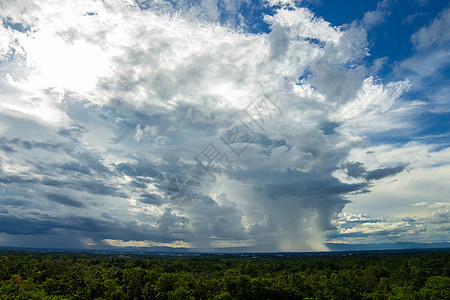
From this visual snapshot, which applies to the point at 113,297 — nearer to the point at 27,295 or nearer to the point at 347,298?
the point at 27,295

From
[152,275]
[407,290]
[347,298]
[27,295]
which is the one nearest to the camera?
[27,295]

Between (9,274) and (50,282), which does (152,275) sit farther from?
(9,274)

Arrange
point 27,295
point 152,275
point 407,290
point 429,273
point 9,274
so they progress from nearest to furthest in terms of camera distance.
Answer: point 27,295
point 407,290
point 152,275
point 9,274
point 429,273

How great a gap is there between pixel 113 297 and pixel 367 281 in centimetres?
8021

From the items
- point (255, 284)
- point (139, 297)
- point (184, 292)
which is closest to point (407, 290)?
point (255, 284)

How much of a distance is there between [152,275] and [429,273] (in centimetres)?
10454

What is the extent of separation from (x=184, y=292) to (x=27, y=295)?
32.8 m

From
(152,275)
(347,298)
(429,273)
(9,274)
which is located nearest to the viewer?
(347,298)

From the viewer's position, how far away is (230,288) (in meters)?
79.2

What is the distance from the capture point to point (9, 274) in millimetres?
96125

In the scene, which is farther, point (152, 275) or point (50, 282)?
point (152, 275)

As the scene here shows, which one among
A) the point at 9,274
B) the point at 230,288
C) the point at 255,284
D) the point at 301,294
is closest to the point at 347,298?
the point at 301,294

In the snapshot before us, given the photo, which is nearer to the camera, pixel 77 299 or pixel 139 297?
pixel 77 299

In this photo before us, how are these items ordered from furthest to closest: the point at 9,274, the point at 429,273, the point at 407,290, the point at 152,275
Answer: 1. the point at 429,273
2. the point at 9,274
3. the point at 152,275
4. the point at 407,290
